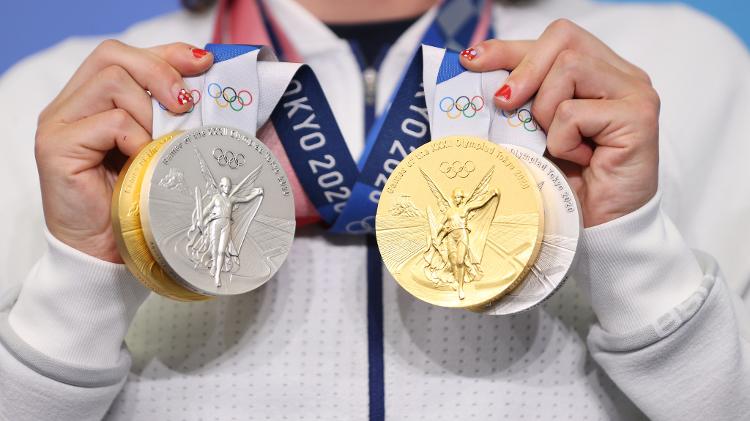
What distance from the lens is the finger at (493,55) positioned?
970 millimetres

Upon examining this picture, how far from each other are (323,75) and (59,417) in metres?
0.54

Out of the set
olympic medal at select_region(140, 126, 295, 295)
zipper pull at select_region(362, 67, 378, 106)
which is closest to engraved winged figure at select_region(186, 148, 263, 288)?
→ olympic medal at select_region(140, 126, 295, 295)

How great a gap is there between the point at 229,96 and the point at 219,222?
164mm

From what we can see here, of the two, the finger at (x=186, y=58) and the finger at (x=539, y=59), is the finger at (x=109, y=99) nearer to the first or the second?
the finger at (x=186, y=58)

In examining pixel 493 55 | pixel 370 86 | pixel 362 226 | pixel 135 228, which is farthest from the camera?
pixel 370 86

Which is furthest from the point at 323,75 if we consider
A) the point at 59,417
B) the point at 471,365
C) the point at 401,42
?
the point at 59,417

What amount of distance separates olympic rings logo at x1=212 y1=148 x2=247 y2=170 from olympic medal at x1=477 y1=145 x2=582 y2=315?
0.28 meters

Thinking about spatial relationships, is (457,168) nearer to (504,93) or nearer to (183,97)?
(504,93)

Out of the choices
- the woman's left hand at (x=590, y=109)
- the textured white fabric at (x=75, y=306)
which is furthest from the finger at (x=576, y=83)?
the textured white fabric at (x=75, y=306)

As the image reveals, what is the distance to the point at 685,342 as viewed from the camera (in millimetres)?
998

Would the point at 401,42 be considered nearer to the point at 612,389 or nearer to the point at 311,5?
the point at 311,5

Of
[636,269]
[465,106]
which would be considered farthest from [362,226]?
[636,269]

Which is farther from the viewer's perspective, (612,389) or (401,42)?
(401,42)

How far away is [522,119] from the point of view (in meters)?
0.97
